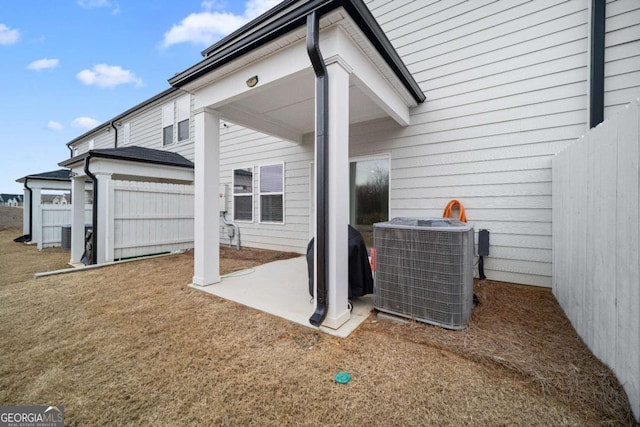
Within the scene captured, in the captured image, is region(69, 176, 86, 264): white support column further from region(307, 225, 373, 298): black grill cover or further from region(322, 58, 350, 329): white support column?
region(322, 58, 350, 329): white support column

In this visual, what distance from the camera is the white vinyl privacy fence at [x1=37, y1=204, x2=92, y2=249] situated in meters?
7.73

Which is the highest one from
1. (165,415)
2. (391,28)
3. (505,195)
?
(391,28)

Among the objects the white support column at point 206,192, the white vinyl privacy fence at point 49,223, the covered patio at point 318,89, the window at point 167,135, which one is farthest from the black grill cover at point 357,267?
the white vinyl privacy fence at point 49,223

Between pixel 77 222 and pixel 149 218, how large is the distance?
62.5 inches

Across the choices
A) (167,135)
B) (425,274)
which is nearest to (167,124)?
(167,135)

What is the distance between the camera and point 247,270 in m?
4.53

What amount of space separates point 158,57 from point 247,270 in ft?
31.7

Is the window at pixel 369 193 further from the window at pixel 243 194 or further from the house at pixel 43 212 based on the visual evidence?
the house at pixel 43 212

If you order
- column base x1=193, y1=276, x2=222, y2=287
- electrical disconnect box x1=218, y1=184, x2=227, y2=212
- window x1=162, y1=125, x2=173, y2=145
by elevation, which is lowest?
column base x1=193, y1=276, x2=222, y2=287

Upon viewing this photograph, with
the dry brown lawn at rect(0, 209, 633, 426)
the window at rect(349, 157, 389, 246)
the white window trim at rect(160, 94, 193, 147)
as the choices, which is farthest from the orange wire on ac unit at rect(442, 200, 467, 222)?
the white window trim at rect(160, 94, 193, 147)

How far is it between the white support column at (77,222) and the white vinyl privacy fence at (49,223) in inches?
89.1

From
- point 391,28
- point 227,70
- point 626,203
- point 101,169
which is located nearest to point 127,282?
point 101,169

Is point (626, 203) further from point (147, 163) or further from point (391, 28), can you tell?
point (147, 163)

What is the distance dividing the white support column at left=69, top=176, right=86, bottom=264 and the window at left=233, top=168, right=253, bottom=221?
355 centimetres
